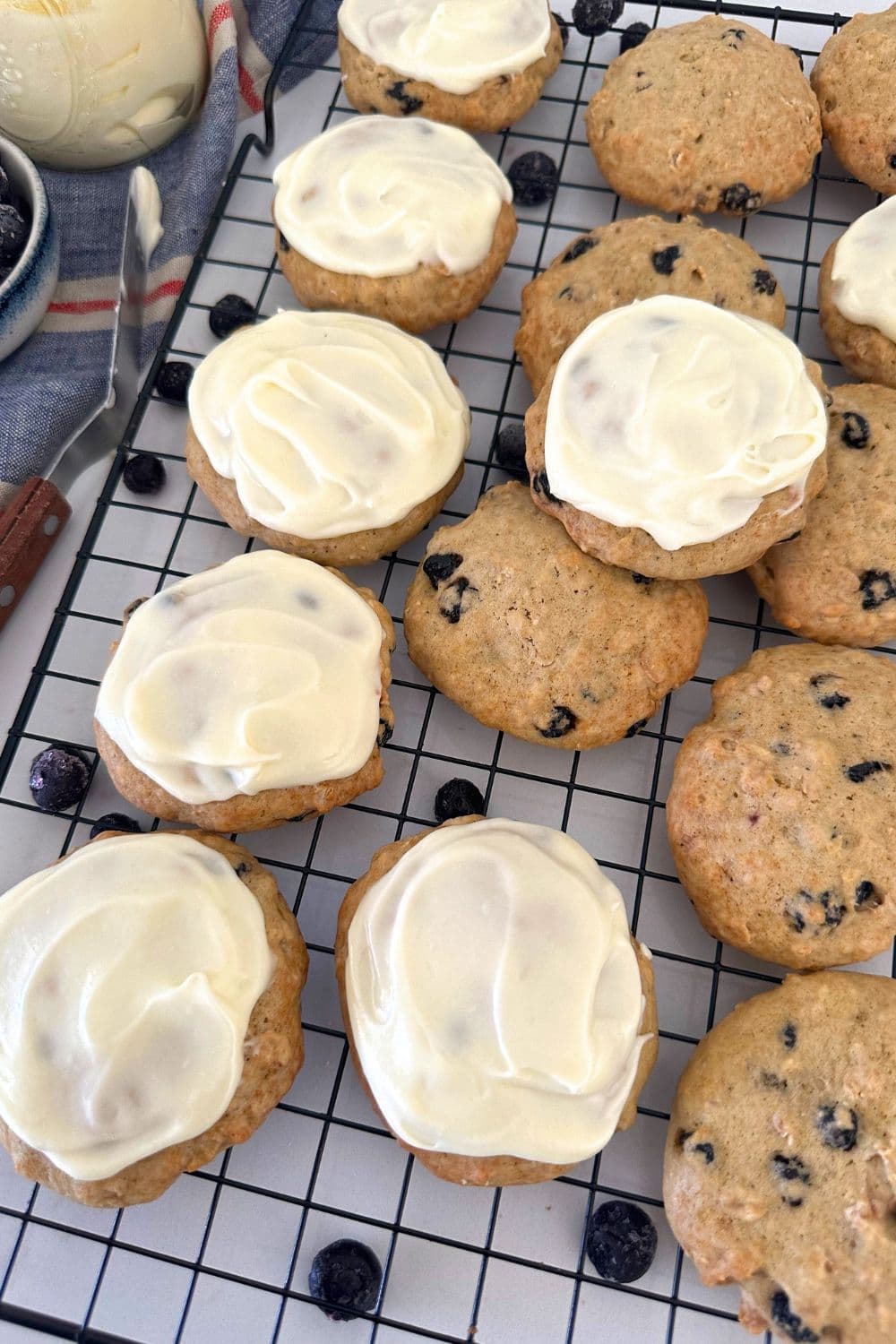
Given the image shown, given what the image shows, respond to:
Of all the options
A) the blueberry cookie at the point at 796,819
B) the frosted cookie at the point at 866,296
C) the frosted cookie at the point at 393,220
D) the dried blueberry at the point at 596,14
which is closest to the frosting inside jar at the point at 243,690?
the blueberry cookie at the point at 796,819

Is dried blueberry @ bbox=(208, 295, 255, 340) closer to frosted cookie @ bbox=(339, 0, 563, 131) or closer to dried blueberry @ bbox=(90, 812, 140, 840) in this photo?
frosted cookie @ bbox=(339, 0, 563, 131)

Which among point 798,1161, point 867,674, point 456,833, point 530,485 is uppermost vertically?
point 530,485

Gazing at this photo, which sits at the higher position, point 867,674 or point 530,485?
point 530,485

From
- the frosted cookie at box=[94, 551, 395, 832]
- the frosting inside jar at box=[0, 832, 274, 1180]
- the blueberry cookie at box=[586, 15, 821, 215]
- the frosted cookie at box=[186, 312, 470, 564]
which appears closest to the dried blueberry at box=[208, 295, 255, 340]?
the frosted cookie at box=[186, 312, 470, 564]

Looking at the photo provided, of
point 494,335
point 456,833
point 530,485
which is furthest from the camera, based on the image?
point 494,335

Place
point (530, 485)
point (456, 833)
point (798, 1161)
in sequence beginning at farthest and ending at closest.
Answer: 1. point (530, 485)
2. point (456, 833)
3. point (798, 1161)

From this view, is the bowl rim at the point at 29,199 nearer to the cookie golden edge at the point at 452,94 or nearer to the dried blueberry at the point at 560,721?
the cookie golden edge at the point at 452,94

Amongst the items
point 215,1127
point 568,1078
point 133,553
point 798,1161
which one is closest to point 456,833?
point 568,1078

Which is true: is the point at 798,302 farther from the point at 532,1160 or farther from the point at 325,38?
the point at 532,1160
